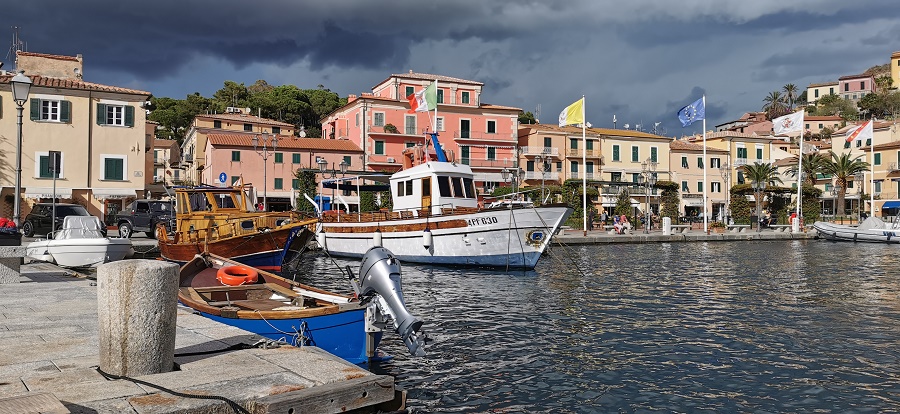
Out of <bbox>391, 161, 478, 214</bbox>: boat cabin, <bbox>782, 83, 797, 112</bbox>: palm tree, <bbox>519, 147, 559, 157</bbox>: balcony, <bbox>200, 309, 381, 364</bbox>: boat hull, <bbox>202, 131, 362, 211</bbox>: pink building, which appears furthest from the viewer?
<bbox>782, 83, 797, 112</bbox>: palm tree

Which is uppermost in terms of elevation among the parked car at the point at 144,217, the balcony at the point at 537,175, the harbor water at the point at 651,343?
the balcony at the point at 537,175

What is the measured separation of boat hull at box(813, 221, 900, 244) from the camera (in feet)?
136

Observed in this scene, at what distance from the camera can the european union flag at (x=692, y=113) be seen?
4281 cm

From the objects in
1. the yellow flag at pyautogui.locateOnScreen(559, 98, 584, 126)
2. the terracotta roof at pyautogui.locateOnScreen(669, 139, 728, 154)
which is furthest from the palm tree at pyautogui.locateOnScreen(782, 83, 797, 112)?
the yellow flag at pyautogui.locateOnScreen(559, 98, 584, 126)

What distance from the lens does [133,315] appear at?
5.02 metres

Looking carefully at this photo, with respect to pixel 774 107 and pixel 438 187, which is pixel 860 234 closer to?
pixel 438 187

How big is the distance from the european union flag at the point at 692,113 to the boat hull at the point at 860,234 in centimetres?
1142

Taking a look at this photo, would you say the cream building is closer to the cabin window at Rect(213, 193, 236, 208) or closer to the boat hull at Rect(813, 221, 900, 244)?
the cabin window at Rect(213, 193, 236, 208)

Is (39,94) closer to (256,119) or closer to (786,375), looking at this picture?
(256,119)

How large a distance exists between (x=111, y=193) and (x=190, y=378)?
38.5 m

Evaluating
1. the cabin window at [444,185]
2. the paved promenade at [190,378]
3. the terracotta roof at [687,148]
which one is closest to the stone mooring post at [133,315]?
the paved promenade at [190,378]

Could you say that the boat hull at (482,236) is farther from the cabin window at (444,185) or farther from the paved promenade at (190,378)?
the paved promenade at (190,378)

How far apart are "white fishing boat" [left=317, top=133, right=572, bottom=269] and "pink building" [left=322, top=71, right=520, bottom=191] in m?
30.1

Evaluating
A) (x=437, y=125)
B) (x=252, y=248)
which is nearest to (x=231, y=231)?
(x=252, y=248)
